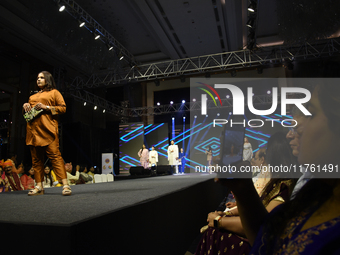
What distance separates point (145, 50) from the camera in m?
9.87

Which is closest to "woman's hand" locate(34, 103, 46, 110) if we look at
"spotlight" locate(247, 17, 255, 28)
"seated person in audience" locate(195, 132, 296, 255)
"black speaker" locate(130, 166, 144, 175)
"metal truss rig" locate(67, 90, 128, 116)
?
"seated person in audience" locate(195, 132, 296, 255)

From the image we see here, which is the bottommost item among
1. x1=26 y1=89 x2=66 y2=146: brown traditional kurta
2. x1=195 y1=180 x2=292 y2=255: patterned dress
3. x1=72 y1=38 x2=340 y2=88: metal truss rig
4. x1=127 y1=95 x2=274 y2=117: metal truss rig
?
x1=195 y1=180 x2=292 y2=255: patterned dress

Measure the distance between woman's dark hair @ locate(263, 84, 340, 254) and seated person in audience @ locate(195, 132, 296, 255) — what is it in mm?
619

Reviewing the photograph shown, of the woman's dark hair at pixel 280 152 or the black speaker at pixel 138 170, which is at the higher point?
the woman's dark hair at pixel 280 152

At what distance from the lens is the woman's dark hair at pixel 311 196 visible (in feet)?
1.46

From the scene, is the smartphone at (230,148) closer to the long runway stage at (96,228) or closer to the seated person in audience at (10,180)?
the long runway stage at (96,228)

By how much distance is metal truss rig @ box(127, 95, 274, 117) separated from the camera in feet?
34.9

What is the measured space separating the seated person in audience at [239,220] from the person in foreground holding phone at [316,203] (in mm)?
633

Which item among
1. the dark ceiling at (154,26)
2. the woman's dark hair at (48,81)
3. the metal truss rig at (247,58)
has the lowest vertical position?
the woman's dark hair at (48,81)

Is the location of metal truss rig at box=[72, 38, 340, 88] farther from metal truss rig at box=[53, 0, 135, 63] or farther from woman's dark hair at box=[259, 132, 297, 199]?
woman's dark hair at box=[259, 132, 297, 199]

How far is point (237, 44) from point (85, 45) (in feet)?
17.6

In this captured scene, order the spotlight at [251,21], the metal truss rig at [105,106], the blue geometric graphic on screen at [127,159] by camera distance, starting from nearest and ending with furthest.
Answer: the spotlight at [251,21] < the metal truss rig at [105,106] < the blue geometric graphic on screen at [127,159]

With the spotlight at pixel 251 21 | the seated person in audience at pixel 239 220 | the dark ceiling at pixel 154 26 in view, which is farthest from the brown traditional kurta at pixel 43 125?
the spotlight at pixel 251 21

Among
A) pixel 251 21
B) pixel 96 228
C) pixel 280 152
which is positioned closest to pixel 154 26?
pixel 251 21
